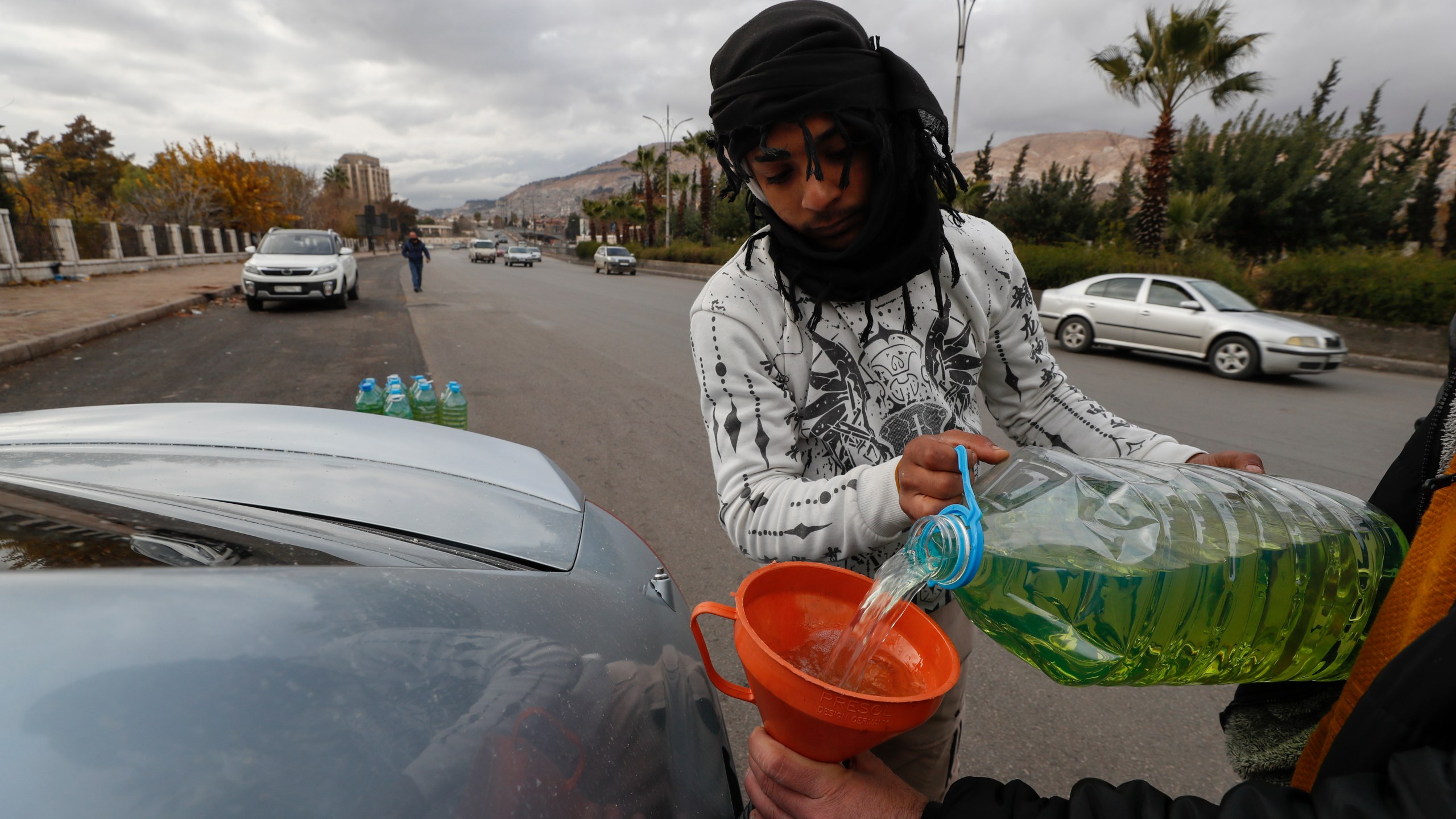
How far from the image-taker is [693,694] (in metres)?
1.26

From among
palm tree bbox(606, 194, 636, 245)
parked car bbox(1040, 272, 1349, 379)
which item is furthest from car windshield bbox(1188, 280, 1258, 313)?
palm tree bbox(606, 194, 636, 245)

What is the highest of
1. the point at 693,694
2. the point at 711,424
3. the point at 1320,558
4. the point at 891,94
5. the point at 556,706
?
the point at 891,94

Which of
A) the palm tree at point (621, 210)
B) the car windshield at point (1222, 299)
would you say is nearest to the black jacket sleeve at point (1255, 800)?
the car windshield at point (1222, 299)

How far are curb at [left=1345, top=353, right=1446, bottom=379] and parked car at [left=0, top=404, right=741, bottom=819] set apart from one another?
13134 millimetres

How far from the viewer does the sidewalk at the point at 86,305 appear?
8.59 metres

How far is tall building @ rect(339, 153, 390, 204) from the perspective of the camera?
137m

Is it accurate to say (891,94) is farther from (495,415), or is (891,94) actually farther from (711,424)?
(495,415)

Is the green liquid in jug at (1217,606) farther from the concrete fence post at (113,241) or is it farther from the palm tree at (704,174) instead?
the palm tree at (704,174)

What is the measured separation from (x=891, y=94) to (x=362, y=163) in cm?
17661

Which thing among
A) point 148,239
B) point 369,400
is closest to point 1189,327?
point 369,400

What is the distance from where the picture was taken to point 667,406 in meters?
6.57

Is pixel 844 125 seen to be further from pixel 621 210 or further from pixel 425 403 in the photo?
pixel 621 210

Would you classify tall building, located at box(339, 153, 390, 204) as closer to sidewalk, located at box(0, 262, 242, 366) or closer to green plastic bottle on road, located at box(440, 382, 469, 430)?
sidewalk, located at box(0, 262, 242, 366)

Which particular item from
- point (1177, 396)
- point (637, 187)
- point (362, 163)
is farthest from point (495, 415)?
point (362, 163)
